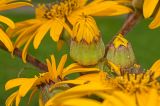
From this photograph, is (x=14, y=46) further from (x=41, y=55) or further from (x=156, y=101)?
(x=41, y=55)

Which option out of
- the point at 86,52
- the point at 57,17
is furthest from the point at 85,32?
the point at 57,17

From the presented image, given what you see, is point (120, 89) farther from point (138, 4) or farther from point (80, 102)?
point (138, 4)

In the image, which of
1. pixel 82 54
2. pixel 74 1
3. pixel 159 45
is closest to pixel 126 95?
pixel 82 54

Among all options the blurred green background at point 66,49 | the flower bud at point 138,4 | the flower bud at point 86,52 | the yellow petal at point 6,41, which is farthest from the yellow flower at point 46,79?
the blurred green background at point 66,49

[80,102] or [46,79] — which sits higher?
[46,79]

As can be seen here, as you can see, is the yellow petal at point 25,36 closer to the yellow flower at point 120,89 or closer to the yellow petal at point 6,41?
the yellow petal at point 6,41

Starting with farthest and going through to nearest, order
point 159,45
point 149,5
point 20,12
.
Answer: point 20,12
point 159,45
point 149,5
